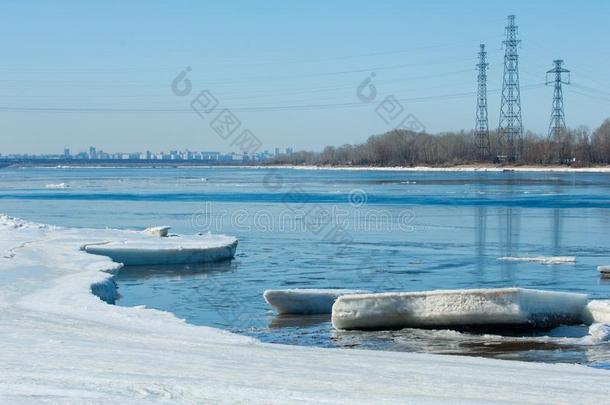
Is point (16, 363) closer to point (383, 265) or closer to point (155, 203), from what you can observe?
point (383, 265)

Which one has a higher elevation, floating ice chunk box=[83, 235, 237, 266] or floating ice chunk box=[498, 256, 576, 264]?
floating ice chunk box=[83, 235, 237, 266]

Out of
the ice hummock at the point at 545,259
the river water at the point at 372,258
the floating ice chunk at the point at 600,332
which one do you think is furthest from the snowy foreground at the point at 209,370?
the ice hummock at the point at 545,259

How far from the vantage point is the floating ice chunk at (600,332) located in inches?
521

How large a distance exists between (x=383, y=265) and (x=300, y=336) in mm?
9244

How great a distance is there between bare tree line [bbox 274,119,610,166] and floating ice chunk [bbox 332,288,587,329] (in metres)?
102

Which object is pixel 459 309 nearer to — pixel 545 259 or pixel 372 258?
pixel 545 259

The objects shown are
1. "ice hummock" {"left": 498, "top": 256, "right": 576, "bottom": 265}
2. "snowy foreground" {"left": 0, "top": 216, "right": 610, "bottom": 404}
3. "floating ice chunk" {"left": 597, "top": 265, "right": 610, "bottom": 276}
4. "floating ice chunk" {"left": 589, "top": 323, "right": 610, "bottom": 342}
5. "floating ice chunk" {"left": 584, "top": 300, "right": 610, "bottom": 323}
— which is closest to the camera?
"snowy foreground" {"left": 0, "top": 216, "right": 610, "bottom": 404}

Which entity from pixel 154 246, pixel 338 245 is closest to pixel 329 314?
pixel 154 246

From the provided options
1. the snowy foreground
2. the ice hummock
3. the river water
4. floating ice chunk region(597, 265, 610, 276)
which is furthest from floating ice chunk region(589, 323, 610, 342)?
the ice hummock

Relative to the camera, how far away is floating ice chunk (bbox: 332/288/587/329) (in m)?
13.9

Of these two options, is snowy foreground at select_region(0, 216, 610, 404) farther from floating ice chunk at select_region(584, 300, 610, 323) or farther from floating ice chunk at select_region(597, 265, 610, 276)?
floating ice chunk at select_region(597, 265, 610, 276)

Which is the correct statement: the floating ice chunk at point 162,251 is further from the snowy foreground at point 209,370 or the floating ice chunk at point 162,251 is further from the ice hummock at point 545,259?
the snowy foreground at point 209,370

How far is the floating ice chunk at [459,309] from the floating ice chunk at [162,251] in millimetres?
10066

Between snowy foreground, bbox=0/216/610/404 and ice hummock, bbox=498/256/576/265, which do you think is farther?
ice hummock, bbox=498/256/576/265
